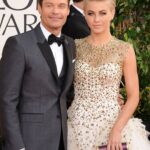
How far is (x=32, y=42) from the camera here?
9.38ft

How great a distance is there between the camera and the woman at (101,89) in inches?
120

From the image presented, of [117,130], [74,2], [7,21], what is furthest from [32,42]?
[7,21]

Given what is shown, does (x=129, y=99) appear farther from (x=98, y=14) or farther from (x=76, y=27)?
(x=76, y=27)

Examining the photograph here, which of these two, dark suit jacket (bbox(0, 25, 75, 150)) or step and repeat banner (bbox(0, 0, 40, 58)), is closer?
dark suit jacket (bbox(0, 25, 75, 150))

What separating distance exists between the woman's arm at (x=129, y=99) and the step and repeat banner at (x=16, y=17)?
5.02 feet

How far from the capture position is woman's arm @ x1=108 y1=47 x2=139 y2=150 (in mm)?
2996

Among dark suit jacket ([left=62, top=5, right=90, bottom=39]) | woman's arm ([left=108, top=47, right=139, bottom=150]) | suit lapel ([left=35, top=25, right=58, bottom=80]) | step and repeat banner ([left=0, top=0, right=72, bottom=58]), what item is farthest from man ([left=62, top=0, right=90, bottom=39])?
suit lapel ([left=35, top=25, right=58, bottom=80])

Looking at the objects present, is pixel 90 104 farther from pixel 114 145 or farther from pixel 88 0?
pixel 88 0

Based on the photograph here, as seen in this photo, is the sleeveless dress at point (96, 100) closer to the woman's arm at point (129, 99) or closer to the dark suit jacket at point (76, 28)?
the woman's arm at point (129, 99)

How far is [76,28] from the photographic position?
3.81 metres

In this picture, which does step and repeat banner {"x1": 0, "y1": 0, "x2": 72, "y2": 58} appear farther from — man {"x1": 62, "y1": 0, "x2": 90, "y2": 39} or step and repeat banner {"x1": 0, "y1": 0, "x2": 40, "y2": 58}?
man {"x1": 62, "y1": 0, "x2": 90, "y2": 39}

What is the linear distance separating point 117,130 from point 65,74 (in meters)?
0.46

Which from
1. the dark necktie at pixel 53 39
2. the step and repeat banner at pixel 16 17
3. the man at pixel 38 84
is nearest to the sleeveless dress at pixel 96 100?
the man at pixel 38 84

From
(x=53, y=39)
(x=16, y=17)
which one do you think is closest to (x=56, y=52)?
(x=53, y=39)
